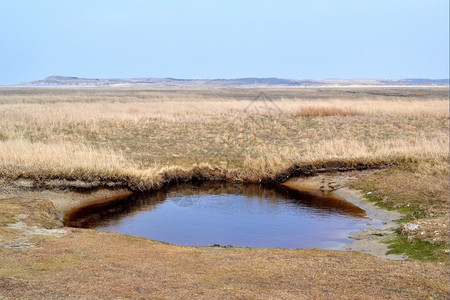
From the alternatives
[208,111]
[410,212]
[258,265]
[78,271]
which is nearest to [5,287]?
[78,271]

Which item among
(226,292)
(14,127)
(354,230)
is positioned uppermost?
(14,127)

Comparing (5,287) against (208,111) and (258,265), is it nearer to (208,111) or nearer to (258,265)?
(258,265)

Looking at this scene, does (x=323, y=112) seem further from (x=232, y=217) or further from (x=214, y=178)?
(x=232, y=217)

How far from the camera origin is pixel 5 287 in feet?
26.8

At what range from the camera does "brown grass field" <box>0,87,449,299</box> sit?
8.77m

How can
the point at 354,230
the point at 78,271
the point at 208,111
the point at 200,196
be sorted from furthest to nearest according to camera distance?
the point at 208,111
the point at 200,196
the point at 354,230
the point at 78,271

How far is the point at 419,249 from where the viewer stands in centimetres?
1172

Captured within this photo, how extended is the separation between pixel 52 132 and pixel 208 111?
15940 mm

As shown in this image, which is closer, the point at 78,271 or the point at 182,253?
the point at 78,271

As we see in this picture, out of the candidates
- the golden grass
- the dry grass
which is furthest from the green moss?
the dry grass

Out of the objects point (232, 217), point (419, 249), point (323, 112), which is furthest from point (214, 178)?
point (323, 112)

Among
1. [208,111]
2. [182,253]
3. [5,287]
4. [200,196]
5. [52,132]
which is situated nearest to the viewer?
[5,287]

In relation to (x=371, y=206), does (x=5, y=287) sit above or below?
above

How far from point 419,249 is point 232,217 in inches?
280
